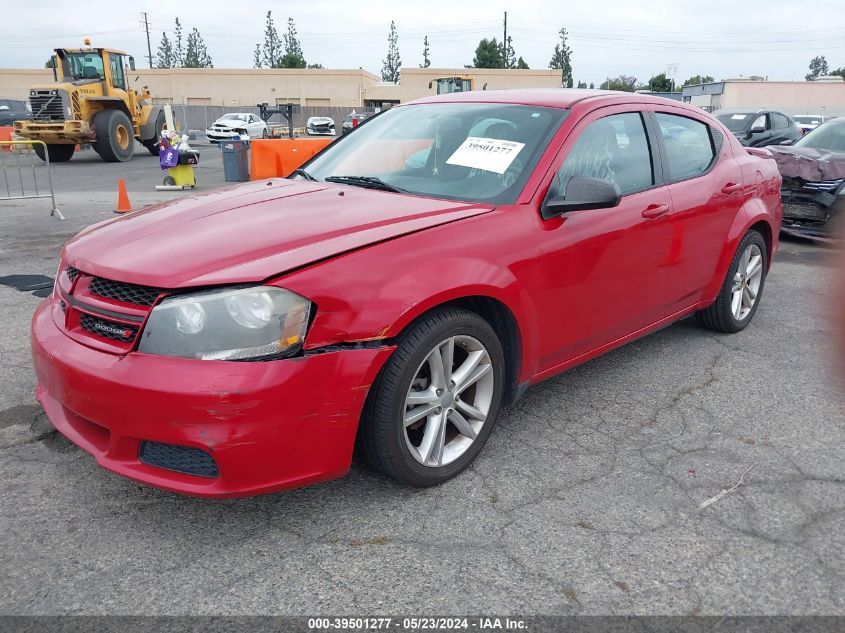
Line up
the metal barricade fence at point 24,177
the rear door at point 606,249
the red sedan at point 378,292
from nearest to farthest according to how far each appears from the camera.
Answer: the red sedan at point 378,292, the rear door at point 606,249, the metal barricade fence at point 24,177

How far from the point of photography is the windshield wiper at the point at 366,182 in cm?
336

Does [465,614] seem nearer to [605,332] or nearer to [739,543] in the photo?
[739,543]

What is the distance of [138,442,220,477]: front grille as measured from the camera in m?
2.34

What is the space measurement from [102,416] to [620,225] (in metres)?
2.48

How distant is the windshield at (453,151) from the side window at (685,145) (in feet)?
3.07

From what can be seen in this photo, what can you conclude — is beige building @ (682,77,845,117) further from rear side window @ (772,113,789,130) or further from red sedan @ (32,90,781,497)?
red sedan @ (32,90,781,497)

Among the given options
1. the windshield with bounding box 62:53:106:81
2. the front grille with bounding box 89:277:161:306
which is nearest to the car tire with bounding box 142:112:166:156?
the windshield with bounding box 62:53:106:81

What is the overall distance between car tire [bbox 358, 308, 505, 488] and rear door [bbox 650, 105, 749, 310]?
1.57m

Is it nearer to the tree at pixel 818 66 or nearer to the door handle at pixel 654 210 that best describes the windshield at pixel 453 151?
the door handle at pixel 654 210

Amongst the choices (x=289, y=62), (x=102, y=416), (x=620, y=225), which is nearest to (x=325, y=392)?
(x=102, y=416)

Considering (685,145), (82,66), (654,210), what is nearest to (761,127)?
(685,145)

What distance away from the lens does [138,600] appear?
86.0 inches

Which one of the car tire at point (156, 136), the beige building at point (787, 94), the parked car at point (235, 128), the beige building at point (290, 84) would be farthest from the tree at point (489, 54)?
the car tire at point (156, 136)

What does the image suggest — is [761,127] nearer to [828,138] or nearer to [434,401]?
[828,138]
